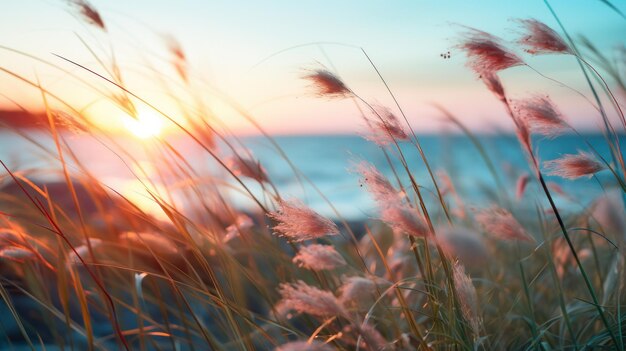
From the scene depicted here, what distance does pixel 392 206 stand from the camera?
80 centimetres

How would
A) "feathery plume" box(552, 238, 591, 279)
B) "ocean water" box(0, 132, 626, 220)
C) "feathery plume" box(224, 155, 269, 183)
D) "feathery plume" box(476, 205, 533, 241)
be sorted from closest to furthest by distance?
"feathery plume" box(476, 205, 533, 241) < "feathery plume" box(224, 155, 269, 183) < "ocean water" box(0, 132, 626, 220) < "feathery plume" box(552, 238, 591, 279)

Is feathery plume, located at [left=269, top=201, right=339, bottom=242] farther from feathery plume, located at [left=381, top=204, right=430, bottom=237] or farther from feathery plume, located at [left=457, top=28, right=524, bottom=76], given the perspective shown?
feathery plume, located at [left=457, top=28, right=524, bottom=76]

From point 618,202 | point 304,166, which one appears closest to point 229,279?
point 618,202

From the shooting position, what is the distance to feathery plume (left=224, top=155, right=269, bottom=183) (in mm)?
1226

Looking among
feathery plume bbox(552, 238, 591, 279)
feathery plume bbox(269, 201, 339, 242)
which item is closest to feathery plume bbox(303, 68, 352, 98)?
feathery plume bbox(269, 201, 339, 242)

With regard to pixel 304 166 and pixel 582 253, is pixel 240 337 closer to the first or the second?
pixel 582 253

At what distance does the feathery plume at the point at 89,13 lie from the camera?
1.24m

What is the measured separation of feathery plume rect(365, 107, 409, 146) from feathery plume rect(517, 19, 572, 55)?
273mm

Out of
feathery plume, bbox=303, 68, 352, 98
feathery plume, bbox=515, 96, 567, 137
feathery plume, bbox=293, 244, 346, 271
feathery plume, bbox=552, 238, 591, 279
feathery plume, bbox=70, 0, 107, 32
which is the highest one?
feathery plume, bbox=70, 0, 107, 32

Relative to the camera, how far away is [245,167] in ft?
4.04

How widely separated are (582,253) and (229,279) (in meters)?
1.15

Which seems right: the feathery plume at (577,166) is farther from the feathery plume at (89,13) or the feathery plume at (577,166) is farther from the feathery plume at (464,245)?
the feathery plume at (89,13)

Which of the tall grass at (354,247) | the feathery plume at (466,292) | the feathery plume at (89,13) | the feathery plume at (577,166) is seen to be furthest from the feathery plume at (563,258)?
the feathery plume at (89,13)

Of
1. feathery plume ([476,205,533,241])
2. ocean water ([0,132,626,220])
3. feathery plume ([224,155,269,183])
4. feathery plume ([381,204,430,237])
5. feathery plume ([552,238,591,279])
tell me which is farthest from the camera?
feathery plume ([552,238,591,279])
